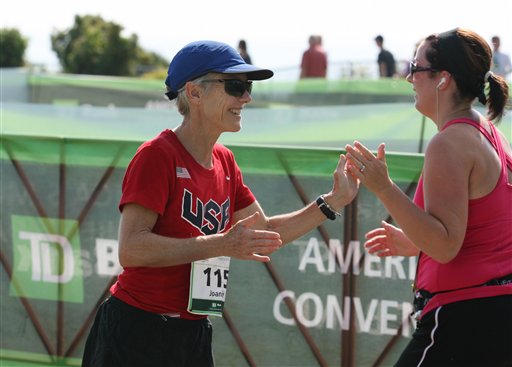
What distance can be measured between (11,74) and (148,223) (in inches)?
601

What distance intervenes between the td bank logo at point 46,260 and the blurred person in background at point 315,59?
39.3 feet

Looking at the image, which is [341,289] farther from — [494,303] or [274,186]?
[494,303]

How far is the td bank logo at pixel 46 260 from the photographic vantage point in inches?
236

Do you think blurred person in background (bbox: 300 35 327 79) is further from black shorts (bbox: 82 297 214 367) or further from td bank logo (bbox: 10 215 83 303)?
black shorts (bbox: 82 297 214 367)

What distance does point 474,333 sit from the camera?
325 cm

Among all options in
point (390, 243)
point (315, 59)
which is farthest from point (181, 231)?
point (315, 59)

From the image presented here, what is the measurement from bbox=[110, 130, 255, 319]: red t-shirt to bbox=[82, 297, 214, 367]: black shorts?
0.04 m

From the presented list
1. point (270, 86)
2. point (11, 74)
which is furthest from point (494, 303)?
point (11, 74)

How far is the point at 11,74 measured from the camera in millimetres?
17906

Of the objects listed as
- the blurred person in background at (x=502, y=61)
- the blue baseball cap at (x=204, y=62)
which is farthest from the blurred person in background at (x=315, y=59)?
the blue baseball cap at (x=204, y=62)

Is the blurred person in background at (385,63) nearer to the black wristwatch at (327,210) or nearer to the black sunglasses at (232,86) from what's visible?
the black wristwatch at (327,210)

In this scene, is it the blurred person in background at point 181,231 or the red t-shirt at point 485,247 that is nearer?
the red t-shirt at point 485,247

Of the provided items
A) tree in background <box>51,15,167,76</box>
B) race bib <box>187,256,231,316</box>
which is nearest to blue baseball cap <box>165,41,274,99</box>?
race bib <box>187,256,231,316</box>

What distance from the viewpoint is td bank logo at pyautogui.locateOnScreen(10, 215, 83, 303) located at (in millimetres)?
5992
